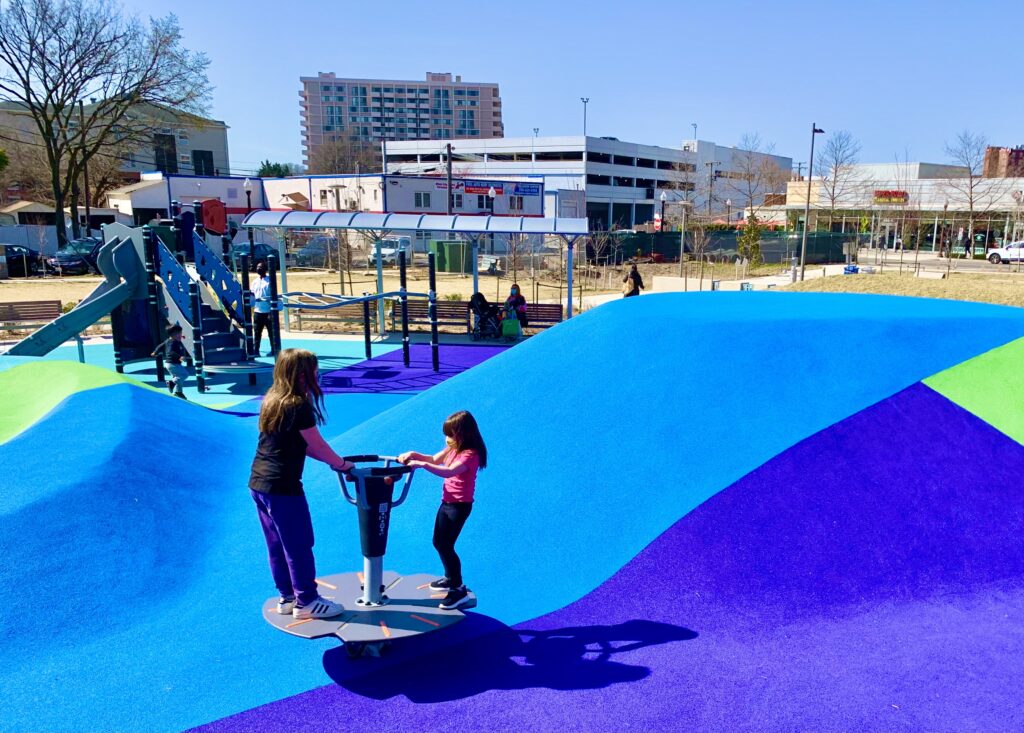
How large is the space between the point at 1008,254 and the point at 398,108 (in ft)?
489

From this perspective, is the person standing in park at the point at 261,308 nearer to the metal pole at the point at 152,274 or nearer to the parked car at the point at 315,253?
the metal pole at the point at 152,274

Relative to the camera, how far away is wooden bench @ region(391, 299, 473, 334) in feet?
74.7

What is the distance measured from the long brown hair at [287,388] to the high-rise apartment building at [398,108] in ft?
558

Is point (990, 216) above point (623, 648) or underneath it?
above

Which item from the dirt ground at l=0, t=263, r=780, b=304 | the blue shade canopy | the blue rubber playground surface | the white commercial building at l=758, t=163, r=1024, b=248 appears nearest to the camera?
the blue rubber playground surface

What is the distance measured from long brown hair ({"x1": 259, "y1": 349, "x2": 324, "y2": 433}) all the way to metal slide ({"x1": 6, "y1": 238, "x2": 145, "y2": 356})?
1258 cm

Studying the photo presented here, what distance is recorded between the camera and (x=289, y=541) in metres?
5.03

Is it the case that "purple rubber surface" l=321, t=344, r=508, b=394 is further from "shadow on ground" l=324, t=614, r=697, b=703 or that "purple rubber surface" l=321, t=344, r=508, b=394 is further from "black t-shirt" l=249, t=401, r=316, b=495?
"black t-shirt" l=249, t=401, r=316, b=495

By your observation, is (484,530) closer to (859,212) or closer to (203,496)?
(203,496)

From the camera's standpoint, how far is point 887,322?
882 cm

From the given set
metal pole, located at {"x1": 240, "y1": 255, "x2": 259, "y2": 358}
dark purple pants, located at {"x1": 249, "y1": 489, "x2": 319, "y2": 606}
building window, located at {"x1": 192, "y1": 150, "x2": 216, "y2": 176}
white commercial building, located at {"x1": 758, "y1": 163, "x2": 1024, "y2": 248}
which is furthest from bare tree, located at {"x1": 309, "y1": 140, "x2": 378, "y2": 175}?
dark purple pants, located at {"x1": 249, "y1": 489, "x2": 319, "y2": 606}

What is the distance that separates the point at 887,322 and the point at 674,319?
98.4 inches

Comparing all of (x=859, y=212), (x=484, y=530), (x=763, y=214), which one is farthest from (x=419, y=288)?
(x=763, y=214)

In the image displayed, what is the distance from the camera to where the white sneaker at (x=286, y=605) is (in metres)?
5.21
